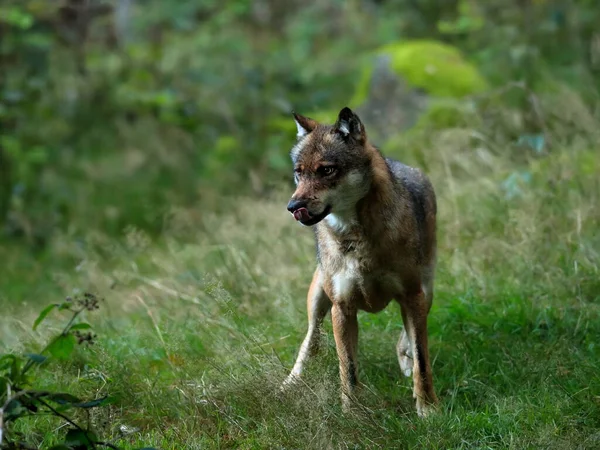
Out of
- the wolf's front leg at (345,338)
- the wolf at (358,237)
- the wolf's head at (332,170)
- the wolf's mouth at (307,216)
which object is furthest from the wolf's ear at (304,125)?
the wolf's front leg at (345,338)

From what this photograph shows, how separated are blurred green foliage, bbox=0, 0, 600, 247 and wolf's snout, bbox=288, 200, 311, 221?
5031 mm

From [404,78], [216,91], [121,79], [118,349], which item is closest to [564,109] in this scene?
[404,78]

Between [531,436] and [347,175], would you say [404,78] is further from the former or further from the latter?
[531,436]

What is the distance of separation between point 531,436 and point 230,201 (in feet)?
25.2

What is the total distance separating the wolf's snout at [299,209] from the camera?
5277mm

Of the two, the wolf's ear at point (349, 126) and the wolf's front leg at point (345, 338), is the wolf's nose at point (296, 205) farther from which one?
the wolf's front leg at point (345, 338)

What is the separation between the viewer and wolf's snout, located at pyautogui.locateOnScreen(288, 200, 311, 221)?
5.28 meters

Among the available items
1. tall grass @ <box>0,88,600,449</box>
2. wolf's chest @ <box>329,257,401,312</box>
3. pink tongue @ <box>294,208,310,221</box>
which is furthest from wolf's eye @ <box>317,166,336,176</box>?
tall grass @ <box>0,88,600,449</box>

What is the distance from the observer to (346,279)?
18.5 feet

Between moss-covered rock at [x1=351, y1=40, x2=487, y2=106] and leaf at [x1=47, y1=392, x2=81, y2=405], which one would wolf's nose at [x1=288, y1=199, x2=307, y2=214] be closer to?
leaf at [x1=47, y1=392, x2=81, y2=405]

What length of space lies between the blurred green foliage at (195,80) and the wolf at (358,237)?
4669 millimetres

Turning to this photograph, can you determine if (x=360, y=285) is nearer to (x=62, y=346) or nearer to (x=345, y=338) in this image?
(x=345, y=338)

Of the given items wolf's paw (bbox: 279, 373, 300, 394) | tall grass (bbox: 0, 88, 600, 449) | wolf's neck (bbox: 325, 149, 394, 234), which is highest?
wolf's neck (bbox: 325, 149, 394, 234)

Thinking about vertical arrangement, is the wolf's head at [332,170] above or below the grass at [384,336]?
above
